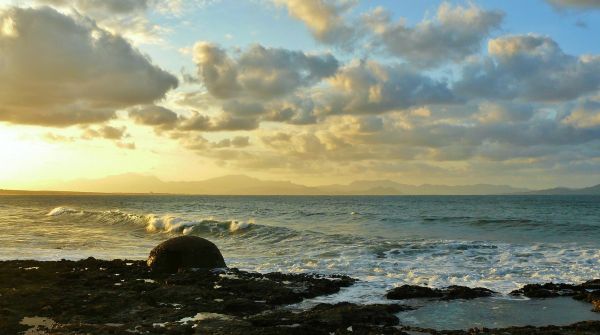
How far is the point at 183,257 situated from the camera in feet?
66.5

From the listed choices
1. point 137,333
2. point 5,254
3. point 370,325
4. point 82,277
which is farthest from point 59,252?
point 370,325

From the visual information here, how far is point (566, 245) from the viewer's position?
2867 cm

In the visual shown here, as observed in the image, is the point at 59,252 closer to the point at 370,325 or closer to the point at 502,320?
the point at 370,325

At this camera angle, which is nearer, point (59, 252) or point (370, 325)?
point (370, 325)

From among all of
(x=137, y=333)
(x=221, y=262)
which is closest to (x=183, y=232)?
(x=221, y=262)

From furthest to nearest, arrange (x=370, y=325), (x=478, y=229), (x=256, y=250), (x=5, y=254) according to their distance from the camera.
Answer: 1. (x=478, y=229)
2. (x=256, y=250)
3. (x=5, y=254)
4. (x=370, y=325)

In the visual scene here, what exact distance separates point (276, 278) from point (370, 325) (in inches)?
268

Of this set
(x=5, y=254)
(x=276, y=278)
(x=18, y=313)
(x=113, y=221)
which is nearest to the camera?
(x=18, y=313)

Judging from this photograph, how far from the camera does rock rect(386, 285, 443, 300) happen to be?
14.8 meters

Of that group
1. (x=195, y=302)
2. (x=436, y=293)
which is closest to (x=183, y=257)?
(x=195, y=302)

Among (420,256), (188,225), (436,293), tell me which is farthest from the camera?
(188,225)

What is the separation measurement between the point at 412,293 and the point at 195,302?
256 inches

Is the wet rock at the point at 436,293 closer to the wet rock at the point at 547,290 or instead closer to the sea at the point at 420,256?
the sea at the point at 420,256

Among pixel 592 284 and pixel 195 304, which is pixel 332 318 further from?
pixel 592 284
